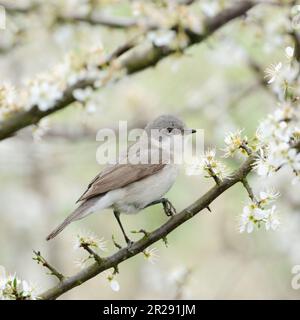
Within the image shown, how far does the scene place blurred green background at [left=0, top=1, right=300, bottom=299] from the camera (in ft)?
23.3

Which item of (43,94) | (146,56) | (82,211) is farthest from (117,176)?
(146,56)

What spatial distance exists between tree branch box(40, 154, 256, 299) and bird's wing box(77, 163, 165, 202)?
1.08 meters

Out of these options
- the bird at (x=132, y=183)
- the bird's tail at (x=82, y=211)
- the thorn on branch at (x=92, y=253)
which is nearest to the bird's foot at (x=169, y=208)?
the bird at (x=132, y=183)

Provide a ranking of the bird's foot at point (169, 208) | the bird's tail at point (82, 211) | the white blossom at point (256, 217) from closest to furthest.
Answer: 1. the white blossom at point (256, 217)
2. the bird's foot at point (169, 208)
3. the bird's tail at point (82, 211)

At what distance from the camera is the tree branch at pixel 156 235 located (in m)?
3.10

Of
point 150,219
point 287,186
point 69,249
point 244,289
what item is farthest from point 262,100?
point 69,249

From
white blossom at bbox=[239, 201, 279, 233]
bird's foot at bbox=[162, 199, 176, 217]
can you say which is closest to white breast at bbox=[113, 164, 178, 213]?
bird's foot at bbox=[162, 199, 176, 217]

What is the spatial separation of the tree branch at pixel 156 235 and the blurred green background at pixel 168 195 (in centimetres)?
310

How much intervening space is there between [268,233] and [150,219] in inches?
52.9

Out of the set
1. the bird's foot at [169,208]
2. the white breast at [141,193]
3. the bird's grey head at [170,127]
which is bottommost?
the bird's foot at [169,208]

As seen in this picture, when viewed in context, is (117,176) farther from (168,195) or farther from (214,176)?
(168,195)

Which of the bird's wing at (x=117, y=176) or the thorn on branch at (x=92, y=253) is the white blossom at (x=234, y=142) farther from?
the bird's wing at (x=117, y=176)

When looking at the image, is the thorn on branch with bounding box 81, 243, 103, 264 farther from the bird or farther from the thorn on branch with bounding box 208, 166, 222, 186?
the bird
